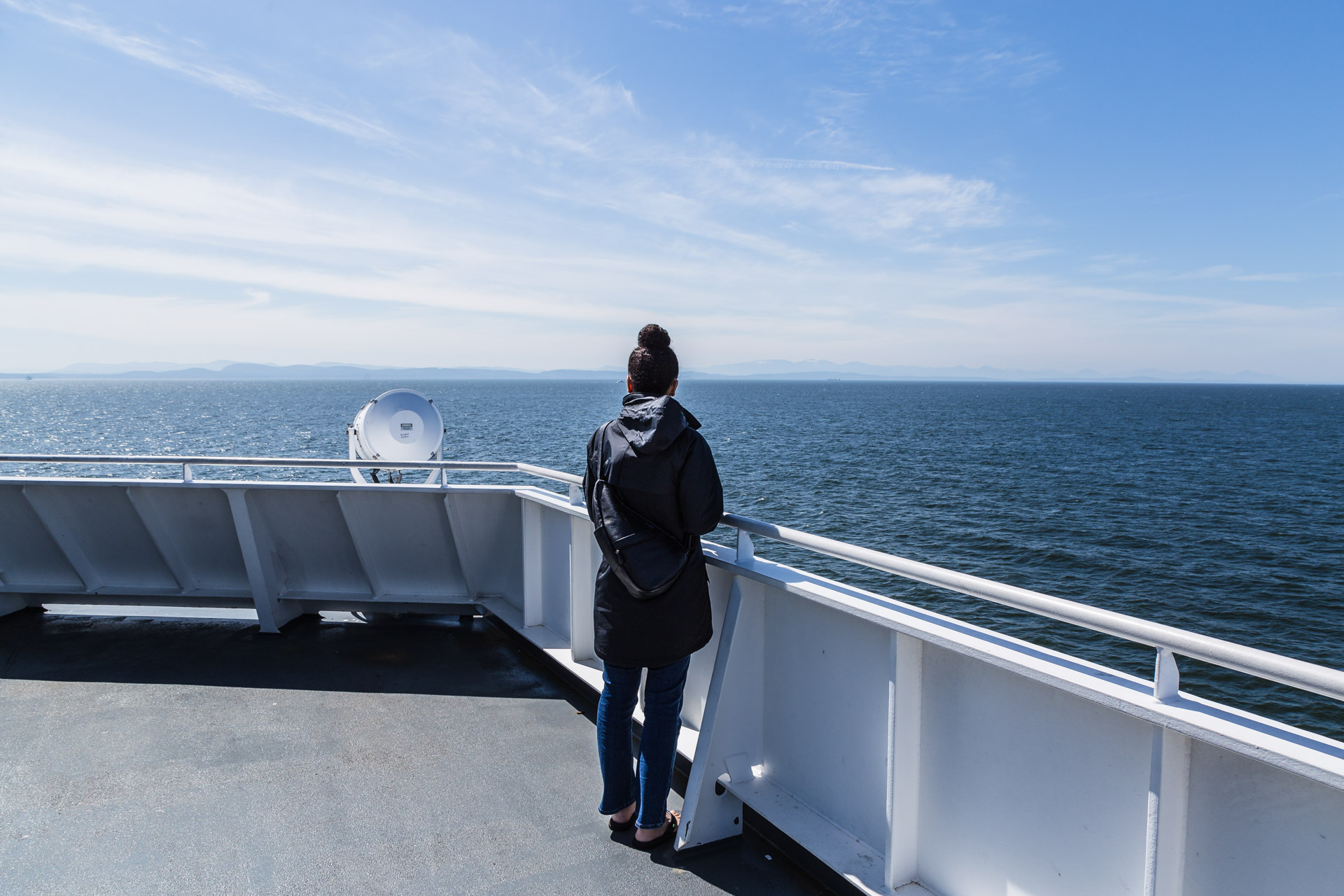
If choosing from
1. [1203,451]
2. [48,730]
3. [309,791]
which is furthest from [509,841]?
[1203,451]

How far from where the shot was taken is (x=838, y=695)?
2.71m

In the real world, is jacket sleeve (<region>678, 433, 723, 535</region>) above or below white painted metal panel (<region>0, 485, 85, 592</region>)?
above

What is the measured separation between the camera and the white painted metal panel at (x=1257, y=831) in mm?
1529

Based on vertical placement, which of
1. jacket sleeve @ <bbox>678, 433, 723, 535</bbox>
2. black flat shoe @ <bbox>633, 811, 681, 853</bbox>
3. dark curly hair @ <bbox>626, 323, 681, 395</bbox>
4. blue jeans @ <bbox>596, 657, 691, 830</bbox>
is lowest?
black flat shoe @ <bbox>633, 811, 681, 853</bbox>

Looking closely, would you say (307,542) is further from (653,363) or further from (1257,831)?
(1257,831)

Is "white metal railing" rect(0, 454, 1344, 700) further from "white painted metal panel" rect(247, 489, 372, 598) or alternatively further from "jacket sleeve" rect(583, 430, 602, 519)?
"white painted metal panel" rect(247, 489, 372, 598)

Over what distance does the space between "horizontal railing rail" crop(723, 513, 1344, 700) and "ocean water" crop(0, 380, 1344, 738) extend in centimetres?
1341

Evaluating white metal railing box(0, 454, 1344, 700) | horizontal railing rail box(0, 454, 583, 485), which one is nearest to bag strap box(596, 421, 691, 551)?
white metal railing box(0, 454, 1344, 700)

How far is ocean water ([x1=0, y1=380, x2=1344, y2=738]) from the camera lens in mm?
17125

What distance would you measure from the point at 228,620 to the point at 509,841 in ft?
11.7

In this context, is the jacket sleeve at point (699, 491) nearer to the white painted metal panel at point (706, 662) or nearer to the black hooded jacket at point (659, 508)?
the black hooded jacket at point (659, 508)

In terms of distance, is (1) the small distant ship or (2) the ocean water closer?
(1) the small distant ship

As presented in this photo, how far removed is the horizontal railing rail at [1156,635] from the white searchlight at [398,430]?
498 cm

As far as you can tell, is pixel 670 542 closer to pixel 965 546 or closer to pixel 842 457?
pixel 965 546
